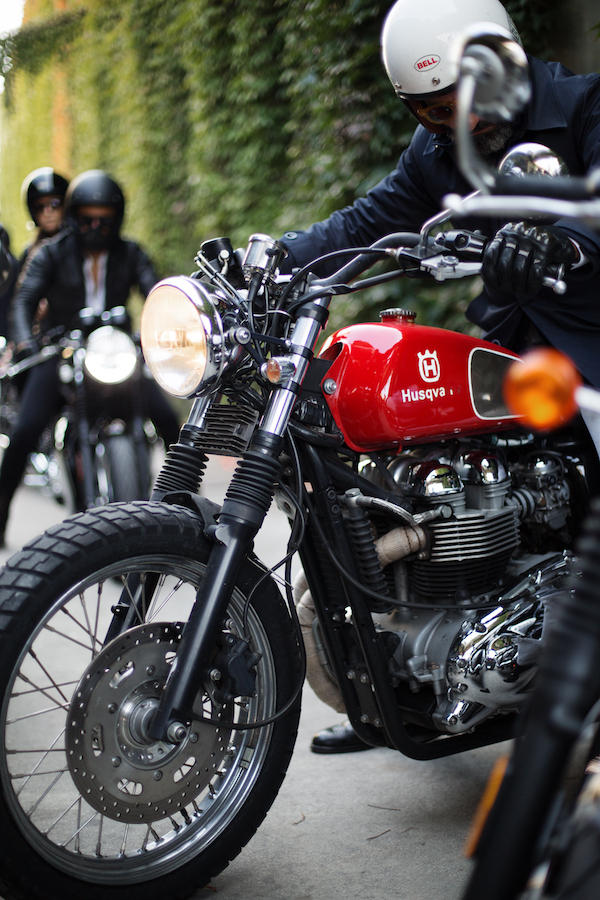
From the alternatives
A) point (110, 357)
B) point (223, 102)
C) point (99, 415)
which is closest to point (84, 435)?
point (99, 415)

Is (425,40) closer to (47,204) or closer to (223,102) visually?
(47,204)

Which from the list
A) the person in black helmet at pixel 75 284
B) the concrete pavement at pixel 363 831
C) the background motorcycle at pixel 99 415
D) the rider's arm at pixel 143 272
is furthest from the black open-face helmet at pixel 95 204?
the concrete pavement at pixel 363 831

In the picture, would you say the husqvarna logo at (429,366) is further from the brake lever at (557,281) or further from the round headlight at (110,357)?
the round headlight at (110,357)

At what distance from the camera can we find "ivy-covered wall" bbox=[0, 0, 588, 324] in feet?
18.6

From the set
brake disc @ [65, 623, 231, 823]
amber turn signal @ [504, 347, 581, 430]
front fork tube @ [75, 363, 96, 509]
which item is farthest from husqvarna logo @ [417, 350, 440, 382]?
front fork tube @ [75, 363, 96, 509]

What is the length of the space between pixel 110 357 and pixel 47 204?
1940mm

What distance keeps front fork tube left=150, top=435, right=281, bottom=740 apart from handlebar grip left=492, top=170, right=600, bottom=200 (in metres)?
0.83

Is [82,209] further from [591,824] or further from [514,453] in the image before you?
[591,824]

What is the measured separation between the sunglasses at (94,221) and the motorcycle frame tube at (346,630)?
3.42 meters

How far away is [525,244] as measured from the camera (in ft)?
6.11

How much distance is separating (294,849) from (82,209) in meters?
3.70

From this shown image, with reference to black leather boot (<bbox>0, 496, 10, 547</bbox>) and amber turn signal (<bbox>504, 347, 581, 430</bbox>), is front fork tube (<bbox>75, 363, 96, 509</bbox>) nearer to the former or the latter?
black leather boot (<bbox>0, 496, 10, 547</bbox>)

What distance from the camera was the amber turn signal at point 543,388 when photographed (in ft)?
3.43

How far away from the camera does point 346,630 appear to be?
2.16 m
